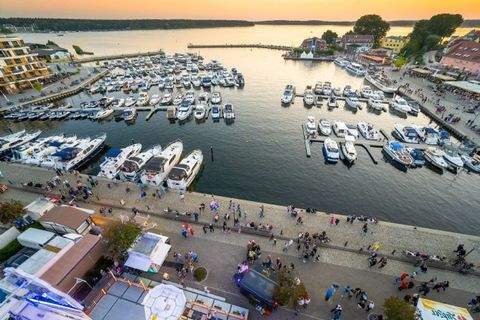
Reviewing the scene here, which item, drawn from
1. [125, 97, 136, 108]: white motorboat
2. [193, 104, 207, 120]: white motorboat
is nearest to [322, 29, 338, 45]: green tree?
[193, 104, 207, 120]: white motorboat

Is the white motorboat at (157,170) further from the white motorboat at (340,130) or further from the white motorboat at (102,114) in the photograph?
the white motorboat at (340,130)

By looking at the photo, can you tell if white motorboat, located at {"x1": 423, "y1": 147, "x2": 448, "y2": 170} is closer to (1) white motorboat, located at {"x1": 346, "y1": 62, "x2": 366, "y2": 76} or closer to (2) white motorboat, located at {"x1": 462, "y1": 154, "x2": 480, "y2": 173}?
(2) white motorboat, located at {"x1": 462, "y1": 154, "x2": 480, "y2": 173}

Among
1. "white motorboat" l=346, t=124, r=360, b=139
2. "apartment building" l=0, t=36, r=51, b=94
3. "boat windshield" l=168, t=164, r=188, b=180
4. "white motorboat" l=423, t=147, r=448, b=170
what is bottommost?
"white motorboat" l=423, t=147, r=448, b=170

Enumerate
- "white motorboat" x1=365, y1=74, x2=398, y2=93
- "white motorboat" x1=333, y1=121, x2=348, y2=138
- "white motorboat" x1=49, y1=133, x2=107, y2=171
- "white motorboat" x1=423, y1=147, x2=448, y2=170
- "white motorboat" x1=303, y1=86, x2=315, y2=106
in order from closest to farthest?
"white motorboat" x1=49, y1=133, x2=107, y2=171
"white motorboat" x1=423, y1=147, x2=448, y2=170
"white motorboat" x1=333, y1=121, x2=348, y2=138
"white motorboat" x1=303, y1=86, x2=315, y2=106
"white motorboat" x1=365, y1=74, x2=398, y2=93

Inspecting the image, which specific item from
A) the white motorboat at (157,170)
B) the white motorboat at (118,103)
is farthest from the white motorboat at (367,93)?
the white motorboat at (118,103)

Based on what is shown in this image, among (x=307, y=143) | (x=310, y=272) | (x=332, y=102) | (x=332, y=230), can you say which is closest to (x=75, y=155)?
(x=310, y=272)

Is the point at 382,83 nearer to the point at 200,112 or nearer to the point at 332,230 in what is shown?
the point at 200,112

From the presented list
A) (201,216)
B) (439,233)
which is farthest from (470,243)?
(201,216)

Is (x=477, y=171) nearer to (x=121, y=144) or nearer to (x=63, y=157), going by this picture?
(x=121, y=144)
